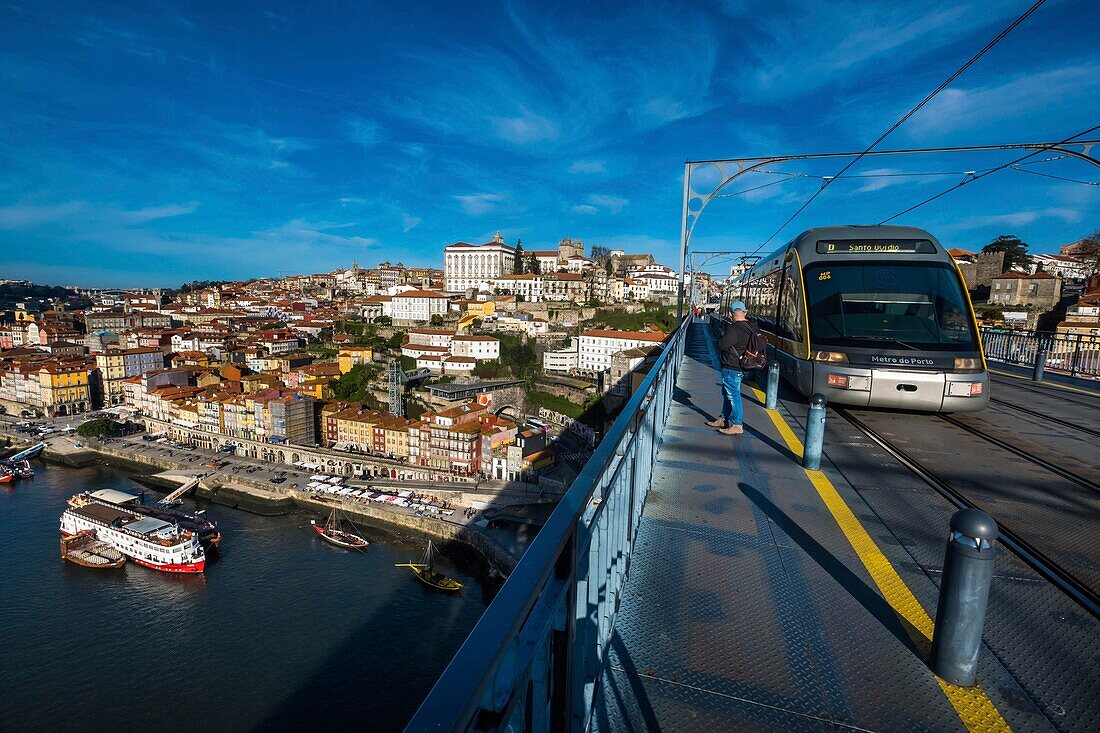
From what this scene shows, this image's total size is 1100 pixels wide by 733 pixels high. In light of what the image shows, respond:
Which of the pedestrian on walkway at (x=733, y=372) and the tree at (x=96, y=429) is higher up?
the pedestrian on walkway at (x=733, y=372)

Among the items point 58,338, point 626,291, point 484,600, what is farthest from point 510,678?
point 58,338

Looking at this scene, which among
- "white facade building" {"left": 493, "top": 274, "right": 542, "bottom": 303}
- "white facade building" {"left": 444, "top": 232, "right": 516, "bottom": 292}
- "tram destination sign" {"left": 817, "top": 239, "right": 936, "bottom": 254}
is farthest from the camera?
"white facade building" {"left": 444, "top": 232, "right": 516, "bottom": 292}

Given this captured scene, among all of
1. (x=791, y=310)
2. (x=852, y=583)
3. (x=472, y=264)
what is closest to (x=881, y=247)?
(x=791, y=310)

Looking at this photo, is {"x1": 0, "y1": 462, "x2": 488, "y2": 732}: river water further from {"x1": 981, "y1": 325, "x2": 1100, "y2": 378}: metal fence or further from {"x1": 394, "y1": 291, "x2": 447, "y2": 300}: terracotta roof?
{"x1": 394, "y1": 291, "x2": 447, "y2": 300}: terracotta roof

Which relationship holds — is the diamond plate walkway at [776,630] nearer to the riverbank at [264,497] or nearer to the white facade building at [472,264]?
the riverbank at [264,497]

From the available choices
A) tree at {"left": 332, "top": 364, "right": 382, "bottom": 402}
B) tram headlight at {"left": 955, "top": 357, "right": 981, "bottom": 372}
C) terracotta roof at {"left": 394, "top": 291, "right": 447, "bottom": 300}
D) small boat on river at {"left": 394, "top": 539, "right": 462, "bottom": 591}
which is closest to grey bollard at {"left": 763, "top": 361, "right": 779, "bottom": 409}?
tram headlight at {"left": 955, "top": 357, "right": 981, "bottom": 372}

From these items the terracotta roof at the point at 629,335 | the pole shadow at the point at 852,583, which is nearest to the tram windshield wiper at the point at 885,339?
the pole shadow at the point at 852,583

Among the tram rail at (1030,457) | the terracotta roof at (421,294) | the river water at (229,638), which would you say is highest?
the terracotta roof at (421,294)
